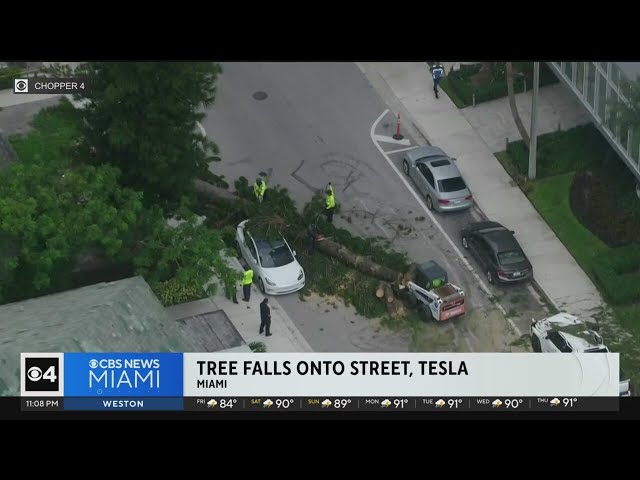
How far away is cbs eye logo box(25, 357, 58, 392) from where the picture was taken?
188 ft

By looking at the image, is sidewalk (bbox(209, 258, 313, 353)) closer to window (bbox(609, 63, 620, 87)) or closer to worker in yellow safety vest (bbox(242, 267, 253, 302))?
worker in yellow safety vest (bbox(242, 267, 253, 302))

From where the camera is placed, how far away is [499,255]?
65000 millimetres

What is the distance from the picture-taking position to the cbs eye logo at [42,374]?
5741cm

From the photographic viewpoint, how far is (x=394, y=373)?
58.6 metres

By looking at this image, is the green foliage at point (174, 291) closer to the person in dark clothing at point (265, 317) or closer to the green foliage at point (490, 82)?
the person in dark clothing at point (265, 317)

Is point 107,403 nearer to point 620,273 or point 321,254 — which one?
point 321,254

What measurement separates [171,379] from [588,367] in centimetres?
1297

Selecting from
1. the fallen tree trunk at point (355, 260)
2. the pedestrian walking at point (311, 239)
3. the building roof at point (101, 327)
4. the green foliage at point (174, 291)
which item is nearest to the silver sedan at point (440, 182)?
the fallen tree trunk at point (355, 260)

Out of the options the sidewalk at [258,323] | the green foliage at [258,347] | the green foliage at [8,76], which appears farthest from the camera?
the green foliage at [8,76]

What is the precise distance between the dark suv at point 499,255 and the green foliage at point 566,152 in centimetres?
486

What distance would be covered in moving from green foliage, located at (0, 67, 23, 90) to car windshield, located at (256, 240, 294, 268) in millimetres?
12091

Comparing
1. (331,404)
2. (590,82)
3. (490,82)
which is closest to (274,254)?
(331,404)

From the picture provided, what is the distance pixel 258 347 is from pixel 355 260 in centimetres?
518

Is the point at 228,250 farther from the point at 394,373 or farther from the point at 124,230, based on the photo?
the point at 394,373
